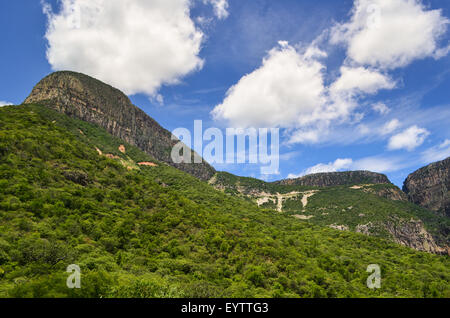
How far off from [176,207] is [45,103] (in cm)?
7004

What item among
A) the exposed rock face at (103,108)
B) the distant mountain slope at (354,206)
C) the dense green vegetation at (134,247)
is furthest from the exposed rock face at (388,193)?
the exposed rock face at (103,108)

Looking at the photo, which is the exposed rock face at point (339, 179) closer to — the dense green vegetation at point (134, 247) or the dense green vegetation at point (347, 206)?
the dense green vegetation at point (347, 206)

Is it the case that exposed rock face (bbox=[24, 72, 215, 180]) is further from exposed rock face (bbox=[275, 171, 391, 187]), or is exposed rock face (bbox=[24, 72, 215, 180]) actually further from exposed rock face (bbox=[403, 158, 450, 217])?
exposed rock face (bbox=[403, 158, 450, 217])

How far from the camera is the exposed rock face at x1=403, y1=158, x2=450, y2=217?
504 feet

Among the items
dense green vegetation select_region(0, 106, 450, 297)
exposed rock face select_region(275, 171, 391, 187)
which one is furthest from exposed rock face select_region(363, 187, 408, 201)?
dense green vegetation select_region(0, 106, 450, 297)

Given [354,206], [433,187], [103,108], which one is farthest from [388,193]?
[103,108]

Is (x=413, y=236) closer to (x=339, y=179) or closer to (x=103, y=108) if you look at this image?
(x=339, y=179)

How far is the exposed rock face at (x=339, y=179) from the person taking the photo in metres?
180

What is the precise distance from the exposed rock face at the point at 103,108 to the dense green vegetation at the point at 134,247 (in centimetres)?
4067

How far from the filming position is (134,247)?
29.2 meters

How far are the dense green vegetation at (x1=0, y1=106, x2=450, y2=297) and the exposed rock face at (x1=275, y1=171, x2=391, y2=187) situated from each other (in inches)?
5438

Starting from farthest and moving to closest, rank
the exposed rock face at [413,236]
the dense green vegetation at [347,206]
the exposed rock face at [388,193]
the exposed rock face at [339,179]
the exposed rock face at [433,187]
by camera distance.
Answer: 1. the exposed rock face at [339,179]
2. the exposed rock face at [433,187]
3. the exposed rock face at [388,193]
4. the dense green vegetation at [347,206]
5. the exposed rock face at [413,236]

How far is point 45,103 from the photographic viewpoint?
81312mm
